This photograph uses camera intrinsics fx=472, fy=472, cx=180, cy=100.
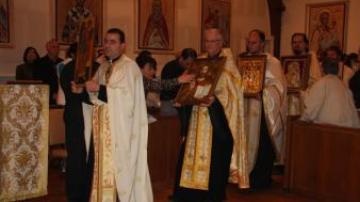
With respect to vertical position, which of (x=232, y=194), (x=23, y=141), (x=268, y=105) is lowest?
(x=232, y=194)

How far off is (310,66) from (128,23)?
457cm

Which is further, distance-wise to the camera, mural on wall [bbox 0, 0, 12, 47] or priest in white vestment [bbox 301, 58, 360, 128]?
mural on wall [bbox 0, 0, 12, 47]

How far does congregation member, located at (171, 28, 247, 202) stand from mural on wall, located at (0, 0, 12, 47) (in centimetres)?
458

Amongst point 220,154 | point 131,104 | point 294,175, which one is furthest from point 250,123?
point 131,104

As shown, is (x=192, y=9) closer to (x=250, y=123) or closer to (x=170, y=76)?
(x=170, y=76)

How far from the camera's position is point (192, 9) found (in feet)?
37.9

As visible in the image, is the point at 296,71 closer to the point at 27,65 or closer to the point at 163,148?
the point at 163,148

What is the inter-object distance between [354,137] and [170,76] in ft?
9.48

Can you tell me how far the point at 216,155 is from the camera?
15.9ft

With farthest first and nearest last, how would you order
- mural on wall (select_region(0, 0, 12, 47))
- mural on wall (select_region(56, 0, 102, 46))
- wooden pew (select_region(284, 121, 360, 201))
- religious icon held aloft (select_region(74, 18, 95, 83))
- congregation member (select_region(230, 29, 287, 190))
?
mural on wall (select_region(56, 0, 102, 46)) → mural on wall (select_region(0, 0, 12, 47)) → congregation member (select_region(230, 29, 287, 190)) → wooden pew (select_region(284, 121, 360, 201)) → religious icon held aloft (select_region(74, 18, 95, 83))

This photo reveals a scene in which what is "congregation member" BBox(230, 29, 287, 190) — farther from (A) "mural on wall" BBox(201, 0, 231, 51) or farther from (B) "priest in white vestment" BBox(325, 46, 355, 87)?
(A) "mural on wall" BBox(201, 0, 231, 51)

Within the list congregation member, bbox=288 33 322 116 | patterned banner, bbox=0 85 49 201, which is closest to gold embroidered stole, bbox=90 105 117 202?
patterned banner, bbox=0 85 49 201

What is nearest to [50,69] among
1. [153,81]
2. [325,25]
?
[153,81]

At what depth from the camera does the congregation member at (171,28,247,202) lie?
15.7ft
